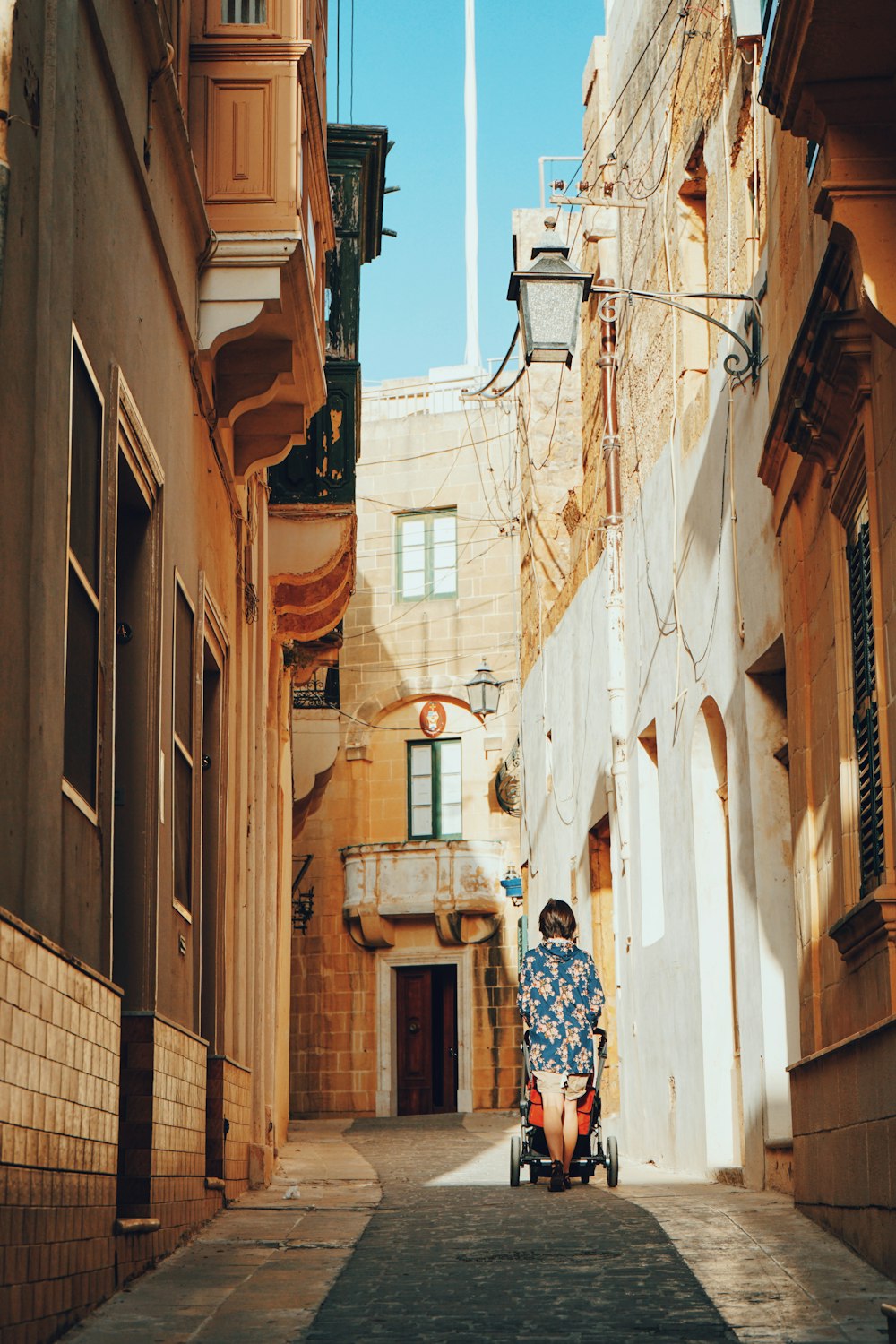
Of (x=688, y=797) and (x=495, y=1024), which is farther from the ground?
(x=688, y=797)

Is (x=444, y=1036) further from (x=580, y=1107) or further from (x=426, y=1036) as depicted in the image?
(x=580, y=1107)

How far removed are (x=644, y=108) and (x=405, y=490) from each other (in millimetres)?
17187

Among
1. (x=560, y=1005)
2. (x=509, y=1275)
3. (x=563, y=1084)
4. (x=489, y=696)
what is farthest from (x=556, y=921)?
(x=489, y=696)

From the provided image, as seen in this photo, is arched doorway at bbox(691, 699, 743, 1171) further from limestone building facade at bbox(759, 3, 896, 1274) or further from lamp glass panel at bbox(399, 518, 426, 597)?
lamp glass panel at bbox(399, 518, 426, 597)

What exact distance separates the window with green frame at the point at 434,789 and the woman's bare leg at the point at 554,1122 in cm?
2232

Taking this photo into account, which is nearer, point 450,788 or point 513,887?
point 513,887

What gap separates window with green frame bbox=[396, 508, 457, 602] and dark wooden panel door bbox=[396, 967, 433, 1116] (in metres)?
7.16

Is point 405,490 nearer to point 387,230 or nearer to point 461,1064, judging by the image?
point 461,1064

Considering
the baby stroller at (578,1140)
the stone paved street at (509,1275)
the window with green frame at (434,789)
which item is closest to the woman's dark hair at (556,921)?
the baby stroller at (578,1140)

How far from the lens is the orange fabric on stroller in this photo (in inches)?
455

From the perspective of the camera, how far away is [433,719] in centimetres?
3425

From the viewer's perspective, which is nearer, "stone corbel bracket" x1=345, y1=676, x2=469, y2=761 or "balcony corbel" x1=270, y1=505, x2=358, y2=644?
"balcony corbel" x1=270, y1=505, x2=358, y2=644

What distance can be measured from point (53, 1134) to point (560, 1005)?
6.70m

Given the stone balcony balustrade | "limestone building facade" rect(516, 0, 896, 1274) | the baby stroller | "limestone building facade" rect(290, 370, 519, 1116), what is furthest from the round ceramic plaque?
the baby stroller
